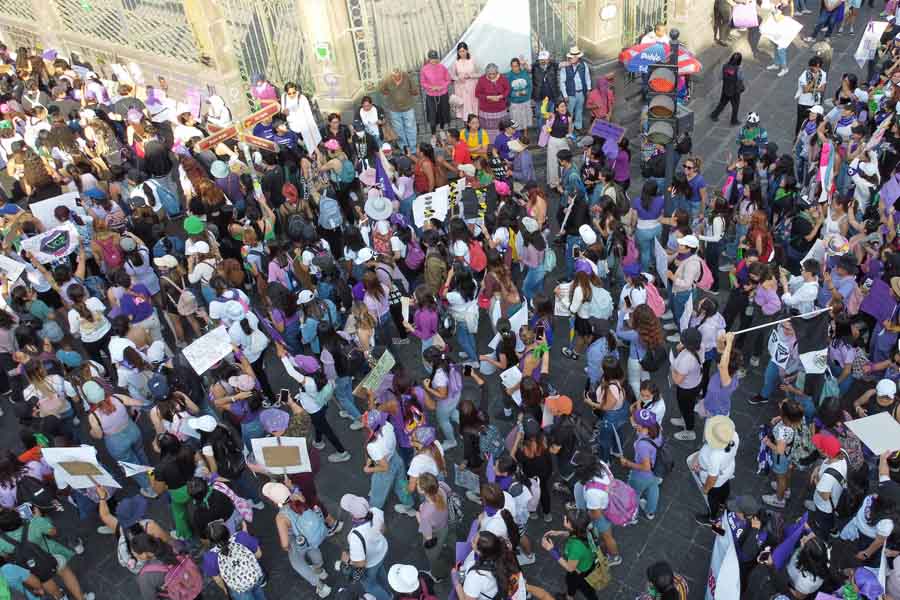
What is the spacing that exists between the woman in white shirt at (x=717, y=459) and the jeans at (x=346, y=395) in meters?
4.13

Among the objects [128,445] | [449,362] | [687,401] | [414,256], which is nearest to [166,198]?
[414,256]

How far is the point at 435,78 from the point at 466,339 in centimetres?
755

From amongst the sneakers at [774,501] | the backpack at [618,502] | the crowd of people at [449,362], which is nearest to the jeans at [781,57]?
the crowd of people at [449,362]

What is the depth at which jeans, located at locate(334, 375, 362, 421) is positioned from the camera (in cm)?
971

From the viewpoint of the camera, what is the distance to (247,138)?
46.5 feet

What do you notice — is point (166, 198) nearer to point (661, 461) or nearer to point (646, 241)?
point (646, 241)

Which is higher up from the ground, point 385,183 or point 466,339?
point 385,183

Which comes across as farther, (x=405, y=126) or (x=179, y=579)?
(x=405, y=126)

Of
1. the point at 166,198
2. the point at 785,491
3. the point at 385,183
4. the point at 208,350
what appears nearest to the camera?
the point at 785,491

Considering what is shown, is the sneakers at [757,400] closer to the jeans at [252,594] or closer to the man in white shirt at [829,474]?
the man in white shirt at [829,474]

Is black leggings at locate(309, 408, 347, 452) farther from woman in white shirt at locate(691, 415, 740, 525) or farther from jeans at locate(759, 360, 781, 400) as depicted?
jeans at locate(759, 360, 781, 400)

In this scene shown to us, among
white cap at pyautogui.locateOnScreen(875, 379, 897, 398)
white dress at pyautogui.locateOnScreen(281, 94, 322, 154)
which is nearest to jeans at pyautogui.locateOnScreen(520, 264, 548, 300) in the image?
white cap at pyautogui.locateOnScreen(875, 379, 897, 398)

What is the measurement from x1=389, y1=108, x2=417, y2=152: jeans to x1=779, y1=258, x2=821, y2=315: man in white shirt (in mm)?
8965

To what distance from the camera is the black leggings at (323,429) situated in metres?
9.30
